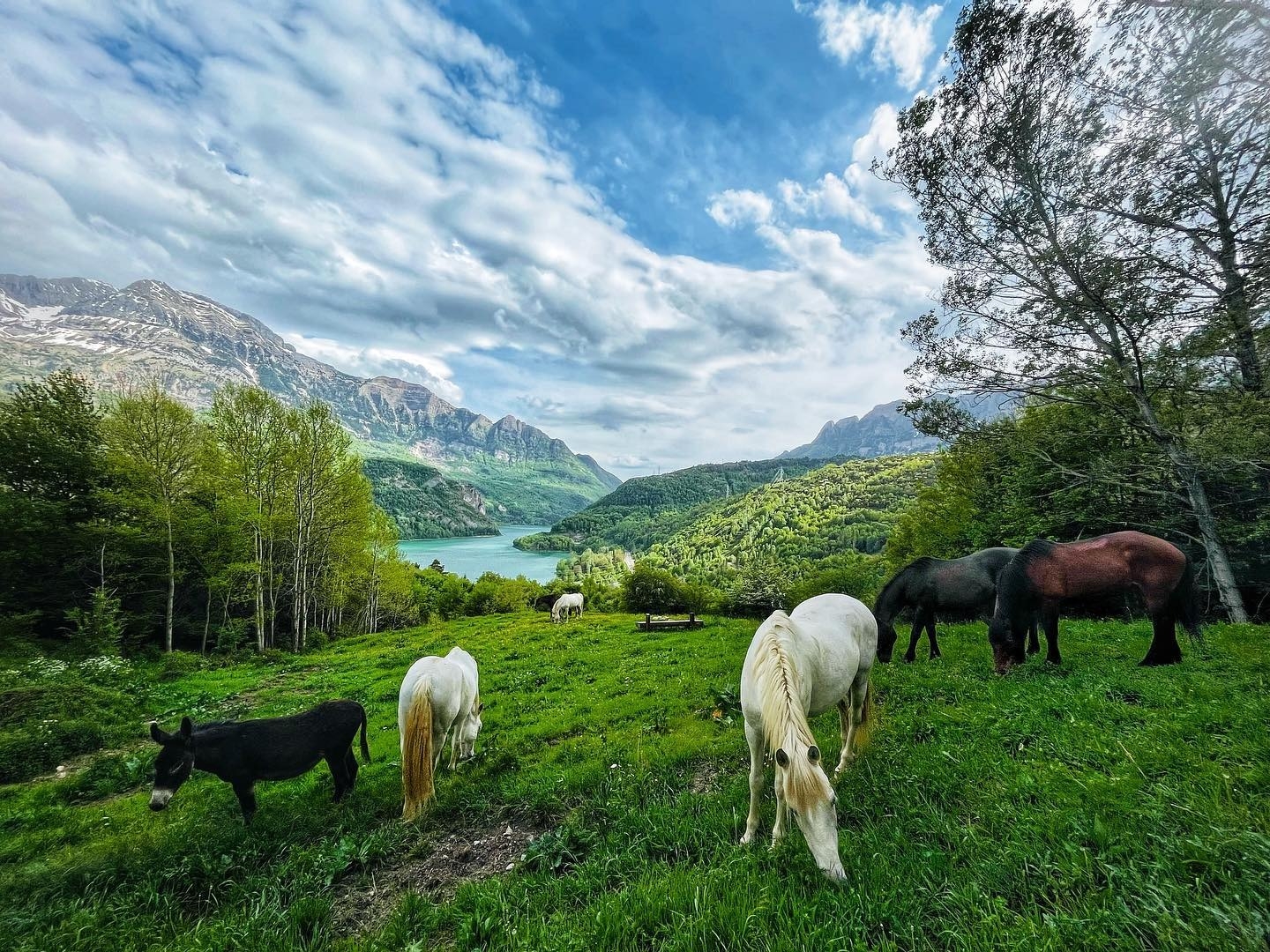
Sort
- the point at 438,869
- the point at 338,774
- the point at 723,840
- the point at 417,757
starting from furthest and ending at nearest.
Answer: the point at 338,774 < the point at 417,757 < the point at 438,869 < the point at 723,840

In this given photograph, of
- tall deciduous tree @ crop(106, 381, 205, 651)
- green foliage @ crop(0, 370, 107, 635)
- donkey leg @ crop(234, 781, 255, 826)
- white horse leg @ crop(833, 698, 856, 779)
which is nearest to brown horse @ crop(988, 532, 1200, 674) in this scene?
white horse leg @ crop(833, 698, 856, 779)

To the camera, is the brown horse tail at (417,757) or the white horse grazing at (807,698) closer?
the white horse grazing at (807,698)

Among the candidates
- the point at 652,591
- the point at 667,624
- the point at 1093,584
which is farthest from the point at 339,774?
the point at 652,591

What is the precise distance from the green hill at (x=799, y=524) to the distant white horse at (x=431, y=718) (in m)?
67.2

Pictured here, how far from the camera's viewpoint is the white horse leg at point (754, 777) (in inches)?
156

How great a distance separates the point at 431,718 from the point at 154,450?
21343 mm

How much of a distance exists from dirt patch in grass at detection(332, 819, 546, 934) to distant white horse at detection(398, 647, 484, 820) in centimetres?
77

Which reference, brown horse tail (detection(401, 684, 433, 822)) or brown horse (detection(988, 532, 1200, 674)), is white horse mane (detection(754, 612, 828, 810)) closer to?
brown horse tail (detection(401, 684, 433, 822))

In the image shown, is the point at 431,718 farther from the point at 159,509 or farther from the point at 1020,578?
the point at 159,509

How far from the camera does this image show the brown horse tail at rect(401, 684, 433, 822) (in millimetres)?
5430

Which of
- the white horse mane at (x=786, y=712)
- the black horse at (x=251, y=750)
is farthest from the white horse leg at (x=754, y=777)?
the black horse at (x=251, y=750)

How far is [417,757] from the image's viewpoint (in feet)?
18.6

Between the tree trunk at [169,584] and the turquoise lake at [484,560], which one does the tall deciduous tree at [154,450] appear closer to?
the tree trunk at [169,584]

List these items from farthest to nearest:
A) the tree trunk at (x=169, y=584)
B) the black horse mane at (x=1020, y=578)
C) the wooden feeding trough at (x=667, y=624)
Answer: the wooden feeding trough at (x=667, y=624), the tree trunk at (x=169, y=584), the black horse mane at (x=1020, y=578)
